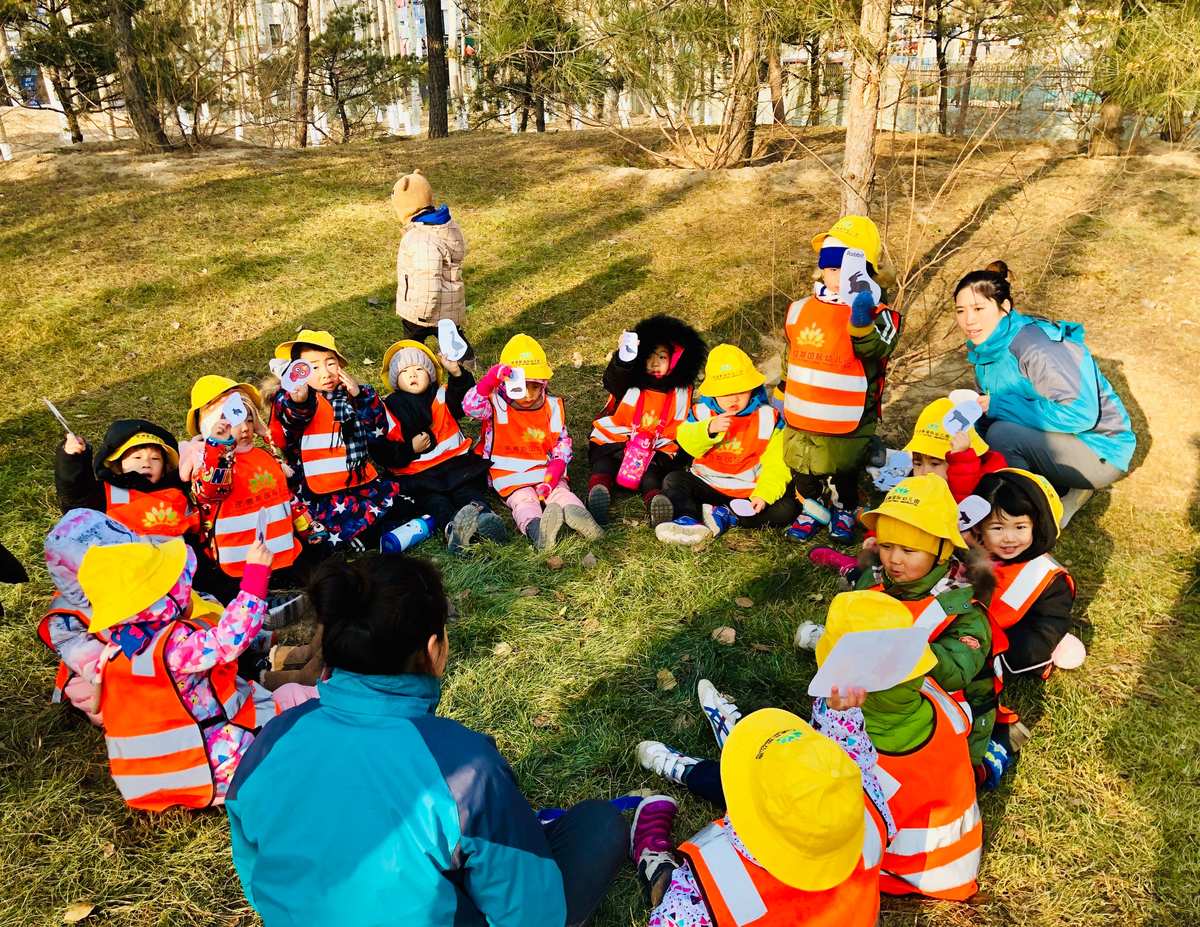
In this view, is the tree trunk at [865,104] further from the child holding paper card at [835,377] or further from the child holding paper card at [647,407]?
the child holding paper card at [647,407]

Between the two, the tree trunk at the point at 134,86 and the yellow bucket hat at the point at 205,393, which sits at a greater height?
the tree trunk at the point at 134,86

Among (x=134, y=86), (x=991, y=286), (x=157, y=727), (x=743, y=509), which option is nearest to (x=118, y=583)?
(x=157, y=727)

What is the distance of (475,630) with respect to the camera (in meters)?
3.83

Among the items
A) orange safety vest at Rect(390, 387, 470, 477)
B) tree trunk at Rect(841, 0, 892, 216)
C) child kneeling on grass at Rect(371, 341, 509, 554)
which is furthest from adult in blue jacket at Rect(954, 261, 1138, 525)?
orange safety vest at Rect(390, 387, 470, 477)

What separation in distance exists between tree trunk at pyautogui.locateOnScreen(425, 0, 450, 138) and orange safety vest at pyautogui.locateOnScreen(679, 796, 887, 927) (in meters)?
13.2

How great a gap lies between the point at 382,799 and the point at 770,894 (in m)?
1.06

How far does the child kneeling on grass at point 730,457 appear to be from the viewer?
4598 mm

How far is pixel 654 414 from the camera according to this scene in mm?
5016

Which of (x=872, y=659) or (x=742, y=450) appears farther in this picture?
(x=742, y=450)

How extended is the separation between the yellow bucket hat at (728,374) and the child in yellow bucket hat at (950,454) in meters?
0.98

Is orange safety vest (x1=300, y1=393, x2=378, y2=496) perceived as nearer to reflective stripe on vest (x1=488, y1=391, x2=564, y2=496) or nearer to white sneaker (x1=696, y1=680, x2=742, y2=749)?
reflective stripe on vest (x1=488, y1=391, x2=564, y2=496)

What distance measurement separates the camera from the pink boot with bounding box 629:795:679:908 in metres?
2.56

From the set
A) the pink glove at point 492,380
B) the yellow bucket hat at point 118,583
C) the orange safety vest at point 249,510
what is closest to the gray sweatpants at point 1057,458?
the pink glove at point 492,380

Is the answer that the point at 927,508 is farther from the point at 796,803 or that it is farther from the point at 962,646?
the point at 796,803
